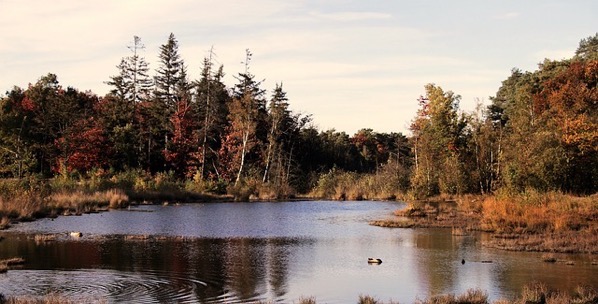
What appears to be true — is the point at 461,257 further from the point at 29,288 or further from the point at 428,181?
the point at 428,181

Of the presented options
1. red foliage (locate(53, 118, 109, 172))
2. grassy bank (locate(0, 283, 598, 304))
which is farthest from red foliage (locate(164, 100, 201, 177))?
grassy bank (locate(0, 283, 598, 304))

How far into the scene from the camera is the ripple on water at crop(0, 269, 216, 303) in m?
17.4

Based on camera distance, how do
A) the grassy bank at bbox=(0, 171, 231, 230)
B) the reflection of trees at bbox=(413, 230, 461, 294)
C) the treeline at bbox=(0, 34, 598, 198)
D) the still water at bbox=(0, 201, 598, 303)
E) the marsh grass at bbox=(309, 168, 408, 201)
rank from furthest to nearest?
the marsh grass at bbox=(309, 168, 408, 201), the treeline at bbox=(0, 34, 598, 198), the grassy bank at bbox=(0, 171, 231, 230), the reflection of trees at bbox=(413, 230, 461, 294), the still water at bbox=(0, 201, 598, 303)

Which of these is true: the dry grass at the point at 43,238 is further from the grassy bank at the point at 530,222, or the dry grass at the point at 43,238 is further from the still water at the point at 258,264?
the grassy bank at the point at 530,222

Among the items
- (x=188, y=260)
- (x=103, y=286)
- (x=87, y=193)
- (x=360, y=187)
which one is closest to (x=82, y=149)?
(x=87, y=193)

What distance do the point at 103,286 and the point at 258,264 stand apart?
6.60 meters

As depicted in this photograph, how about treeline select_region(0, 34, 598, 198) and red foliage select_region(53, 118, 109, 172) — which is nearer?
treeline select_region(0, 34, 598, 198)

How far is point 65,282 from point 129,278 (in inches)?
74.0

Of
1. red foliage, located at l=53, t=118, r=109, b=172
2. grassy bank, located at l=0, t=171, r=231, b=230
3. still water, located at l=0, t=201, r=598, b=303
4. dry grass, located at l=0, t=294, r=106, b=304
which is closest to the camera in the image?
dry grass, located at l=0, t=294, r=106, b=304

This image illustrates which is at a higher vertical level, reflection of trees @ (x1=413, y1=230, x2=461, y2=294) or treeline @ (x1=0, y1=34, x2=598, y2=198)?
treeline @ (x1=0, y1=34, x2=598, y2=198)

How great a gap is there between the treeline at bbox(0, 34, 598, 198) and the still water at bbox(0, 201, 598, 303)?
58.3 ft

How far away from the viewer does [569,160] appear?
47.2 metres

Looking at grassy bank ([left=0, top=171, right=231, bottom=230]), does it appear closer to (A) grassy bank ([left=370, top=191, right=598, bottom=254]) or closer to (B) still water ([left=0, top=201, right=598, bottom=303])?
(B) still water ([left=0, top=201, right=598, bottom=303])

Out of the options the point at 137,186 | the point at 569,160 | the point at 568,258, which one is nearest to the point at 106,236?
the point at 568,258
